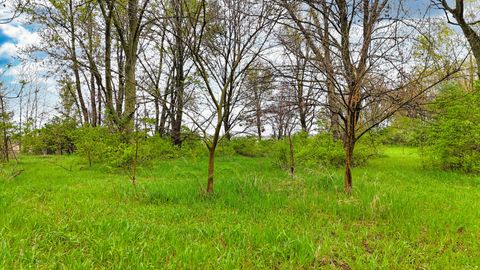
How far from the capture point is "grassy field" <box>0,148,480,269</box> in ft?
8.38

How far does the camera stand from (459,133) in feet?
26.5

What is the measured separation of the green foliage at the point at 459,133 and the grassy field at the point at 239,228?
329cm

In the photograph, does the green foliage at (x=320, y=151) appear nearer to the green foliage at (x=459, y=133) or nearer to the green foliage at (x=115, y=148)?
the green foliage at (x=459, y=133)

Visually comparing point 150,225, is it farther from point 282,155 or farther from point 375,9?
point 282,155

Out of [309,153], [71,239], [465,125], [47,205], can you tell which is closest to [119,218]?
[71,239]

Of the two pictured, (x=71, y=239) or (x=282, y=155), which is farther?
(x=282, y=155)

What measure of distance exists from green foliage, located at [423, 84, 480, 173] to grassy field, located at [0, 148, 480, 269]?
10.8ft

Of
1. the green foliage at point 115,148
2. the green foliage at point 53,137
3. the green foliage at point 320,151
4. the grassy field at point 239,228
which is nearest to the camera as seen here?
the grassy field at point 239,228

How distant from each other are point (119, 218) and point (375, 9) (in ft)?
14.7

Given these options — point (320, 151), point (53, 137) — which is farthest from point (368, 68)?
point (53, 137)

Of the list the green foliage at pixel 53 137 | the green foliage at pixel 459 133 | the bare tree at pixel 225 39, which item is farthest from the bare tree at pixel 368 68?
the green foliage at pixel 53 137

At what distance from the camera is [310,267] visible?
98.7 inches

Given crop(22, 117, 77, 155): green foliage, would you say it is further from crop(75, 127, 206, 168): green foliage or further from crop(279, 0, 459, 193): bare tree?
crop(279, 0, 459, 193): bare tree

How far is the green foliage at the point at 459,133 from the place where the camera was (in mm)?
7914
